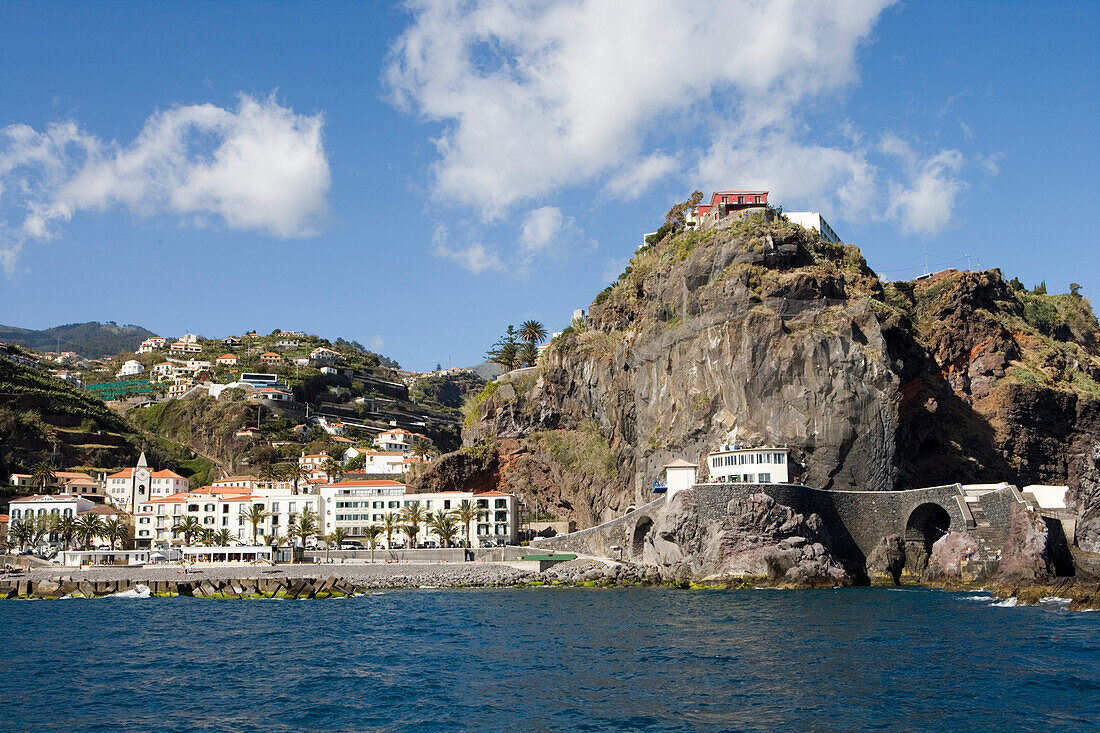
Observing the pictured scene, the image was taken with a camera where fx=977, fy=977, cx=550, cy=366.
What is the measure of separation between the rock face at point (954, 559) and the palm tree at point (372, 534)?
153 feet

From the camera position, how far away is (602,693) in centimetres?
3134

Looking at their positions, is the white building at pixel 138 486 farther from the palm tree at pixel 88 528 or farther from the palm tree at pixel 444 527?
the palm tree at pixel 444 527

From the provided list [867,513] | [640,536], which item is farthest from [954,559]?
[640,536]

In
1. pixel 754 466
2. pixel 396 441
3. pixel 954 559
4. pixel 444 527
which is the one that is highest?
pixel 396 441

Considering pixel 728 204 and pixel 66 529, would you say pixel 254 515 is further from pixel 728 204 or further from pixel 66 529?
pixel 728 204

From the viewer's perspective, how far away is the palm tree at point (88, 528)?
94.4 metres

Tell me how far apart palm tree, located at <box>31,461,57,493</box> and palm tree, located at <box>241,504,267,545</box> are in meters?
29.7

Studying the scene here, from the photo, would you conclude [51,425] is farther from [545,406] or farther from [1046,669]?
[1046,669]

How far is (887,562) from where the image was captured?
235 ft

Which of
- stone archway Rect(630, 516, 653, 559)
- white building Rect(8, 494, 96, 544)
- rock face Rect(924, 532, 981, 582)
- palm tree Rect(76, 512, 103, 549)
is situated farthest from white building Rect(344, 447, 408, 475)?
rock face Rect(924, 532, 981, 582)

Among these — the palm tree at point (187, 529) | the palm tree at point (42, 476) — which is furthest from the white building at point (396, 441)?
the palm tree at point (187, 529)

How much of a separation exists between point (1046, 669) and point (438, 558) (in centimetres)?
5812

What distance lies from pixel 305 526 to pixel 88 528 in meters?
22.5

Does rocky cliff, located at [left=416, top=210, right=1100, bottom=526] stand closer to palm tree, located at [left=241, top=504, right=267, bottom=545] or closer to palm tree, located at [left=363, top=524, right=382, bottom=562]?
palm tree, located at [left=363, top=524, right=382, bottom=562]
